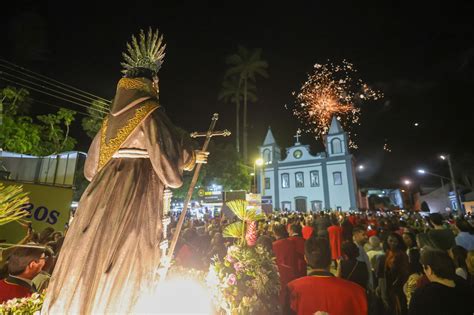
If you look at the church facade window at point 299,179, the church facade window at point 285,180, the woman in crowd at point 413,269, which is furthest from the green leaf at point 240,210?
the church facade window at point 285,180

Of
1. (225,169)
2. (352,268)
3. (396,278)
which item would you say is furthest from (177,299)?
(225,169)

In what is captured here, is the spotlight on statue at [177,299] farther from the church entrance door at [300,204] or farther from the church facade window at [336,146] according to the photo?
the church facade window at [336,146]

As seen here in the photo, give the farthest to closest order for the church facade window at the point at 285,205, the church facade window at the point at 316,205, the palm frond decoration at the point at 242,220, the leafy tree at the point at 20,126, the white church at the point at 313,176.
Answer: the church facade window at the point at 285,205
the church facade window at the point at 316,205
the white church at the point at 313,176
the leafy tree at the point at 20,126
the palm frond decoration at the point at 242,220

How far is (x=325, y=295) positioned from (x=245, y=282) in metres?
1.19

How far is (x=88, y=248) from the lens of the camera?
2.13 metres

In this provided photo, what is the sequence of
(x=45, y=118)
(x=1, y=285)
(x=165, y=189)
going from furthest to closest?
(x=45, y=118) → (x=1, y=285) → (x=165, y=189)

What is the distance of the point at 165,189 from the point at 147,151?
1.35 feet

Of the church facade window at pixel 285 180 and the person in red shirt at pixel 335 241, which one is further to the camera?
the church facade window at pixel 285 180

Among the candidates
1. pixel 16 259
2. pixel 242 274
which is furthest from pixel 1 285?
pixel 242 274

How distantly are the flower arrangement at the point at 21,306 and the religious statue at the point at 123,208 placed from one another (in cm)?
83

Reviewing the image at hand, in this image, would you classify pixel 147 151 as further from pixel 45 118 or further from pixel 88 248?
pixel 45 118

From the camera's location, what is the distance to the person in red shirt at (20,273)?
297 centimetres

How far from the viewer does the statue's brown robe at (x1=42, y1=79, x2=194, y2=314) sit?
2062 mm

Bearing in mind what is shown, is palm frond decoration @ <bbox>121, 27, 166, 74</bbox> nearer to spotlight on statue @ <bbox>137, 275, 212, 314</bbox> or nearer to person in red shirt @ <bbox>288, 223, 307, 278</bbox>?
spotlight on statue @ <bbox>137, 275, 212, 314</bbox>
